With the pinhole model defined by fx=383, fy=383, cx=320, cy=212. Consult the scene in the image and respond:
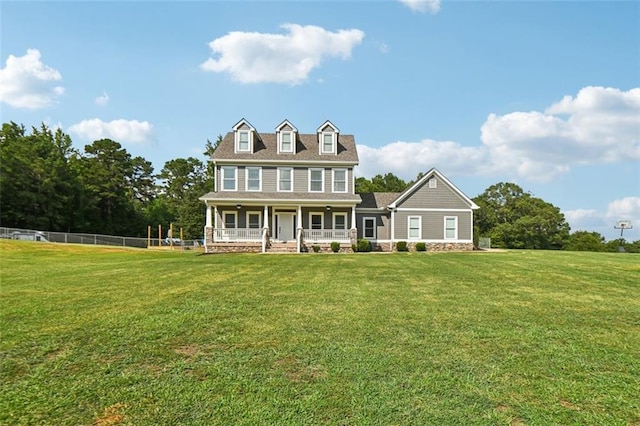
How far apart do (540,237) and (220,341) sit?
165 ft

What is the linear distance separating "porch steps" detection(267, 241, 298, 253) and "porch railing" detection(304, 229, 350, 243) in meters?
1.04

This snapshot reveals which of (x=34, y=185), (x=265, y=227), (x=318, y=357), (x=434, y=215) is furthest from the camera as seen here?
(x=34, y=185)

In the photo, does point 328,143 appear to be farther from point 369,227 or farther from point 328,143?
point 369,227

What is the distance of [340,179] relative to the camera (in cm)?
2417

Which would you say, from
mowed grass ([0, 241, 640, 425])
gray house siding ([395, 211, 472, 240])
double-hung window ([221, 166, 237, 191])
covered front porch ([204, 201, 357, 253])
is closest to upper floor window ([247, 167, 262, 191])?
double-hung window ([221, 166, 237, 191])

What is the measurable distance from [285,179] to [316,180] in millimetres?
1938

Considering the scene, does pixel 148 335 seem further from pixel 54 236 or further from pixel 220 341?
pixel 54 236

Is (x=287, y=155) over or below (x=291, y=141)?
below

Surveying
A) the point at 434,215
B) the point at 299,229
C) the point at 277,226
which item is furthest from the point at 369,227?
the point at 277,226

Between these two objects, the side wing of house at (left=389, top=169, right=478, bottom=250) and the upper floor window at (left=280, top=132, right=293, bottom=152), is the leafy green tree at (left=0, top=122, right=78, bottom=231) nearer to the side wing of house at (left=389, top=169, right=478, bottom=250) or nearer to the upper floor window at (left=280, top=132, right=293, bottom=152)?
the upper floor window at (left=280, top=132, right=293, bottom=152)

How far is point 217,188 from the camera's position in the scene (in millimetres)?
23438

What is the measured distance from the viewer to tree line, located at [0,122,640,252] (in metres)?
35.2

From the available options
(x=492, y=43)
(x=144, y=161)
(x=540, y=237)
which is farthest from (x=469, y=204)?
(x=144, y=161)

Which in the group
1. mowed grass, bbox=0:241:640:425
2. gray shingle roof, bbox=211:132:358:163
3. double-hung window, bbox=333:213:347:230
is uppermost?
Result: gray shingle roof, bbox=211:132:358:163
